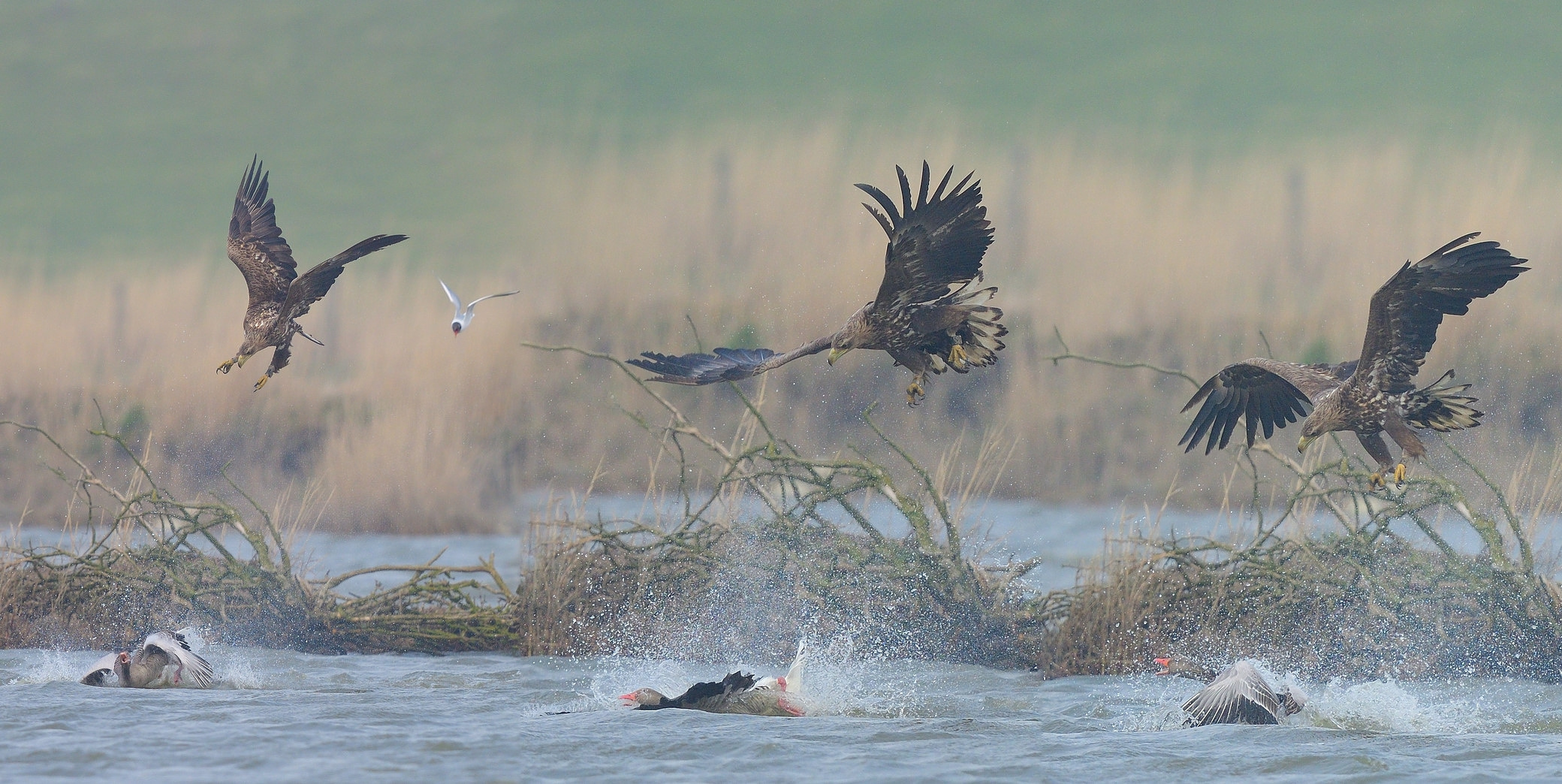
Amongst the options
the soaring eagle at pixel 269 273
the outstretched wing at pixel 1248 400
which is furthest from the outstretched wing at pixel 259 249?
the outstretched wing at pixel 1248 400

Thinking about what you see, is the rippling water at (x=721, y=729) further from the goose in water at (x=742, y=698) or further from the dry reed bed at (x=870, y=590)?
the dry reed bed at (x=870, y=590)

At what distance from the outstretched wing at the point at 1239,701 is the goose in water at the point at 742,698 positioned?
6.88 feet

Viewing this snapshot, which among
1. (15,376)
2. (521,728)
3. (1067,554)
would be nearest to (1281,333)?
(1067,554)

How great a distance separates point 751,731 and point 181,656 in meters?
3.82

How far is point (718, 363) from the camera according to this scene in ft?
27.6

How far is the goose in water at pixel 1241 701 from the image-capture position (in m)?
8.51

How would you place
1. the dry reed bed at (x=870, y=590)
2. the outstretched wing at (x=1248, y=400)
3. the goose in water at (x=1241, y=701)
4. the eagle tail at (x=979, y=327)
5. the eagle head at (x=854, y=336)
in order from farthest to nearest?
1. the dry reed bed at (x=870, y=590)
2. the outstretched wing at (x=1248, y=400)
3. the goose in water at (x=1241, y=701)
4. the eagle head at (x=854, y=336)
5. the eagle tail at (x=979, y=327)

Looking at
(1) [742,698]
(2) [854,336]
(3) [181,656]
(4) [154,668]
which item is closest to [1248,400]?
(2) [854,336]

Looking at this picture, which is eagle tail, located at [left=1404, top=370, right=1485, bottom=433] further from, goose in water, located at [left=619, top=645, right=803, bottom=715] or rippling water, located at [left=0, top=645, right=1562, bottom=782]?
goose in water, located at [left=619, top=645, right=803, bottom=715]

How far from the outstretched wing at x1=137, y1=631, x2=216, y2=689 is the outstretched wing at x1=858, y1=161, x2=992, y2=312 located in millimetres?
4938

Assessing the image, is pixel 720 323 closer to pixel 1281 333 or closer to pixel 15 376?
pixel 1281 333

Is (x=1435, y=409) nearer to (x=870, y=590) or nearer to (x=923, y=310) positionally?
(x=923, y=310)

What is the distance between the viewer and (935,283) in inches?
314

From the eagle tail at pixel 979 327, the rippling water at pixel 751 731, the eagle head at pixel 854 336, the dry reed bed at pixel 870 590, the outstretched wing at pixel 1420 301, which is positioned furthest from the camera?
the dry reed bed at pixel 870 590
